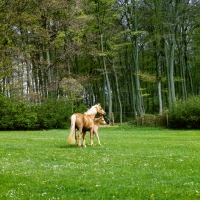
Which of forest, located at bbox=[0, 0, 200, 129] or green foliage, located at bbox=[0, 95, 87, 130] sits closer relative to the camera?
forest, located at bbox=[0, 0, 200, 129]

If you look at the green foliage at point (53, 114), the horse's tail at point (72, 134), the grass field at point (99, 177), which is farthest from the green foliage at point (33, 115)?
the grass field at point (99, 177)

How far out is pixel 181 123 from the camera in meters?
35.9

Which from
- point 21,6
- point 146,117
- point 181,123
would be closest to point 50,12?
point 21,6

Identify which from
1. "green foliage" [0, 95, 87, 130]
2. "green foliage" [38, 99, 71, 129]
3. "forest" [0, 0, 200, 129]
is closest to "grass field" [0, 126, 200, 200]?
"forest" [0, 0, 200, 129]

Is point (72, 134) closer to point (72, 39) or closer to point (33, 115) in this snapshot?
point (33, 115)

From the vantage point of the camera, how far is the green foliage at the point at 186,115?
35.0 m

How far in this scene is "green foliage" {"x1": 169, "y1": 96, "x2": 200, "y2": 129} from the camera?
3497cm

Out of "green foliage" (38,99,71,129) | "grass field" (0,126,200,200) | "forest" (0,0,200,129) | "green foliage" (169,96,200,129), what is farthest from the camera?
"green foliage" (38,99,71,129)

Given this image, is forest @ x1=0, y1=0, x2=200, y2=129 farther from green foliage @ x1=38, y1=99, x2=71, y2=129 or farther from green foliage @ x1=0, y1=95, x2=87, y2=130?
green foliage @ x1=38, y1=99, x2=71, y2=129

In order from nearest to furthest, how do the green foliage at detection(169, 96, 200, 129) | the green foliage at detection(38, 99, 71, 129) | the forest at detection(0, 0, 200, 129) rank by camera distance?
the forest at detection(0, 0, 200, 129) < the green foliage at detection(169, 96, 200, 129) < the green foliage at detection(38, 99, 71, 129)

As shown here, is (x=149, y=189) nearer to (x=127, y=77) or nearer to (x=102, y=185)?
(x=102, y=185)

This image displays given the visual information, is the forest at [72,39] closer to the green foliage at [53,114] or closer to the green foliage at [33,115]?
the green foliage at [33,115]

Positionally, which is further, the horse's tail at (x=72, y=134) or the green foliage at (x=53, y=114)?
the green foliage at (x=53, y=114)

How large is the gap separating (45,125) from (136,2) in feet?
67.8
